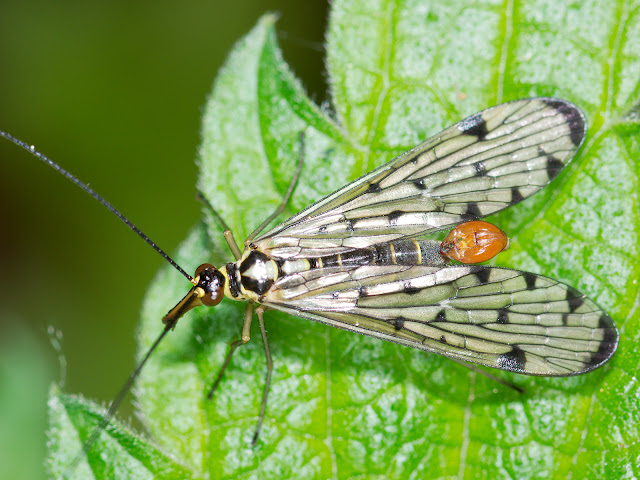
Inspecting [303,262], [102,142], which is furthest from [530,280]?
[102,142]

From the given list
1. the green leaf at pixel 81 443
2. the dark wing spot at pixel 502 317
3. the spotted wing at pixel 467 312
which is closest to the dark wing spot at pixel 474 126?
the spotted wing at pixel 467 312

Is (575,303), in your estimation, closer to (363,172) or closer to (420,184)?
(420,184)

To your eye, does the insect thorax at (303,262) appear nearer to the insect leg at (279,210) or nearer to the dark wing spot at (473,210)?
the insect leg at (279,210)

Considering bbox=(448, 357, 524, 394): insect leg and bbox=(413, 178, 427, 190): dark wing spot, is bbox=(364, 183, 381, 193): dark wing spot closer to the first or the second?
bbox=(413, 178, 427, 190): dark wing spot

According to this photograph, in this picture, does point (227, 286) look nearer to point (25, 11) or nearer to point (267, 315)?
point (267, 315)

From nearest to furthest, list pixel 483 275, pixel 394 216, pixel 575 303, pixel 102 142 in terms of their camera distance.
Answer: pixel 575 303
pixel 483 275
pixel 394 216
pixel 102 142

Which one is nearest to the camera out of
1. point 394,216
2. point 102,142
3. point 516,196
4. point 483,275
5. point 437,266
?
point 483,275

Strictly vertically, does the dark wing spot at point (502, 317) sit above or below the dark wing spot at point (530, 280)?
below
